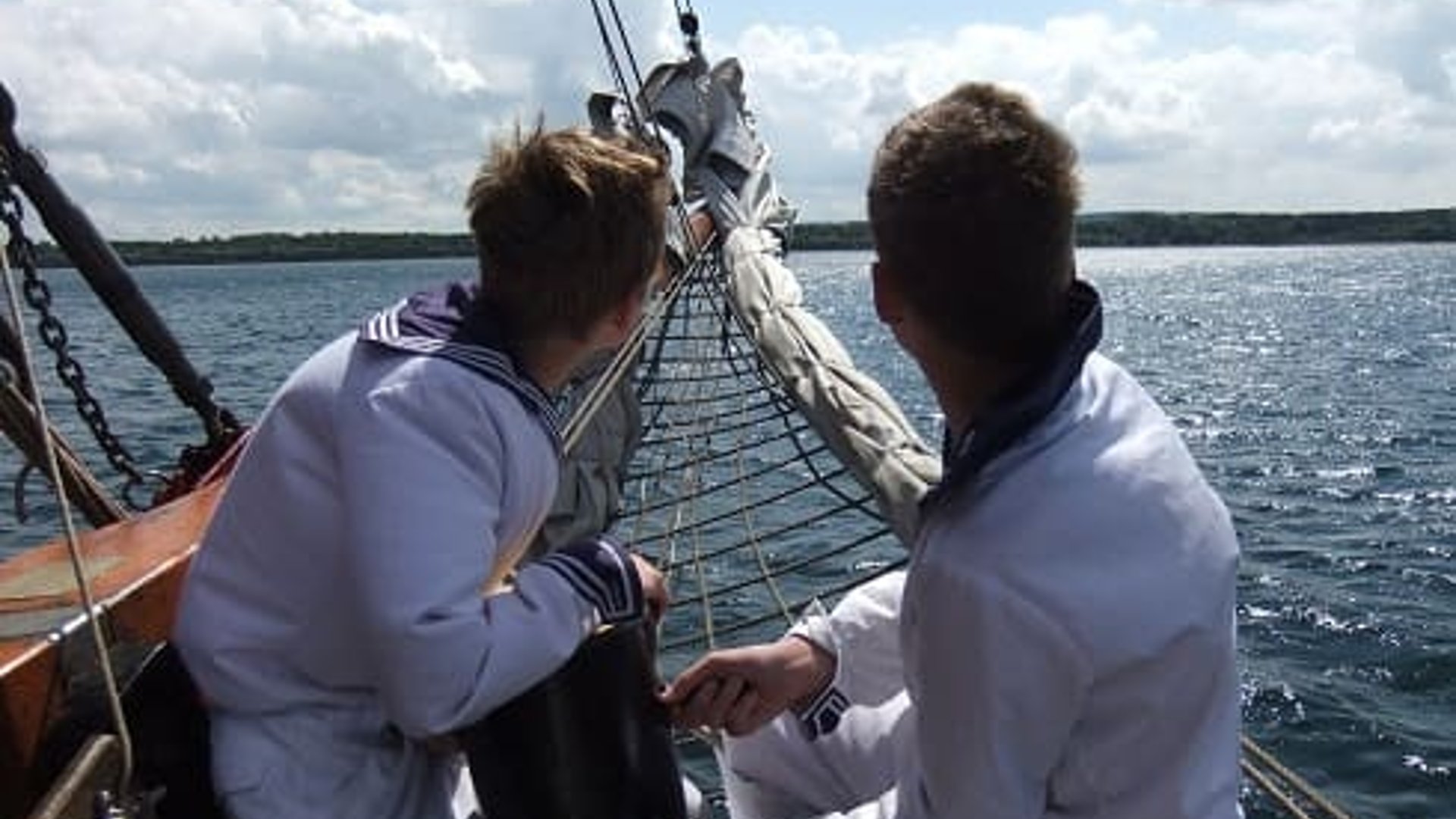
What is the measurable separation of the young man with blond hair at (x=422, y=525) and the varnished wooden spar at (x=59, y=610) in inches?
4.6

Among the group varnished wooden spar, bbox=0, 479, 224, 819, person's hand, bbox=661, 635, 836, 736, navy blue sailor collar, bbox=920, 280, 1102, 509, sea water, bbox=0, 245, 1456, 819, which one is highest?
navy blue sailor collar, bbox=920, 280, 1102, 509

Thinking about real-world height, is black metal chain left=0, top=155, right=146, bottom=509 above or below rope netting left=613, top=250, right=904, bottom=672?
above

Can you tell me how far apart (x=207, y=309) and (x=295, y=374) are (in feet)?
154

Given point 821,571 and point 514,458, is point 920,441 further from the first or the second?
point 821,571

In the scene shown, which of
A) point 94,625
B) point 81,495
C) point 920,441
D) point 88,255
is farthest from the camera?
point 920,441

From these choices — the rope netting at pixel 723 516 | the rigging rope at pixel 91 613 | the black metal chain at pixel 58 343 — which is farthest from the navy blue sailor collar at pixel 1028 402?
the black metal chain at pixel 58 343

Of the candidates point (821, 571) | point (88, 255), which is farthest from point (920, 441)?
point (821, 571)

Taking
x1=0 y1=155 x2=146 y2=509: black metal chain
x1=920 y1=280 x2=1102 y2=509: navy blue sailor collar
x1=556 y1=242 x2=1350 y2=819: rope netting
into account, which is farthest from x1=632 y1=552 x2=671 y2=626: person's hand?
x1=0 y1=155 x2=146 y2=509: black metal chain

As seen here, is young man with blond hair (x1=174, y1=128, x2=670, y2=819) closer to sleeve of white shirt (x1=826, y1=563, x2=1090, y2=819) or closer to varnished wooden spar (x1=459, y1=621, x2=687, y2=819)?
varnished wooden spar (x1=459, y1=621, x2=687, y2=819)

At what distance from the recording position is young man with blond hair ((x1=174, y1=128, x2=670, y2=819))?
1.39 m

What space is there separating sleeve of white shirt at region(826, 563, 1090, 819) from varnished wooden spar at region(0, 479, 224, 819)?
81 centimetres

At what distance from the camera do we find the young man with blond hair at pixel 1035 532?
1.25 metres

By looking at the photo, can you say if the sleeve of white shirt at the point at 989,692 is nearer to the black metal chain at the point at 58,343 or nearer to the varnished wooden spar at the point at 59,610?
the varnished wooden spar at the point at 59,610

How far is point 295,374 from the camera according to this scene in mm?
1516
